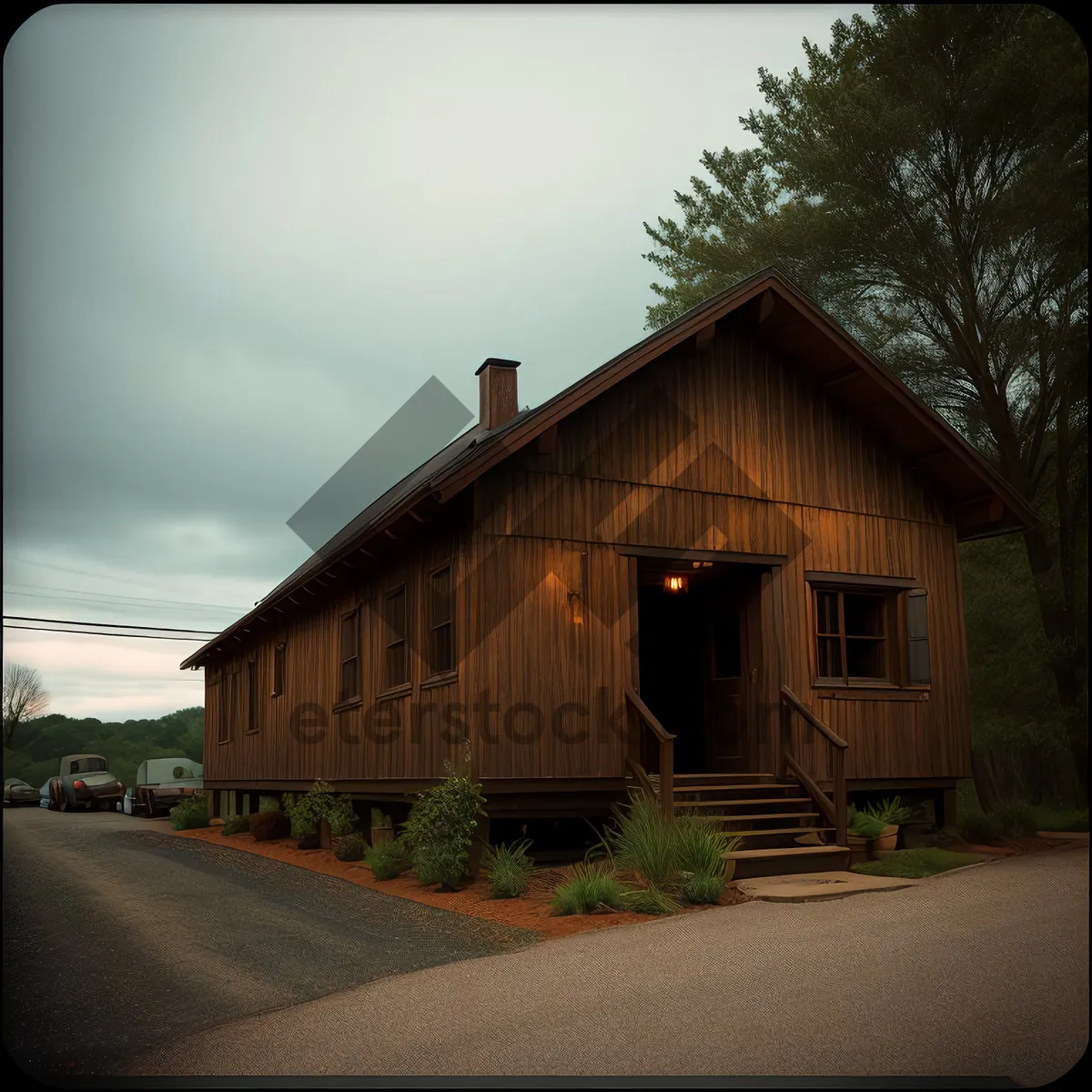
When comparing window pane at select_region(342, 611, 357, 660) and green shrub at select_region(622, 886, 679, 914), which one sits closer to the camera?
green shrub at select_region(622, 886, 679, 914)

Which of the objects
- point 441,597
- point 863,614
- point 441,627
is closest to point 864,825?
point 863,614

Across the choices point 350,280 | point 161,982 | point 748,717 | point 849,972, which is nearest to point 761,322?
point 748,717

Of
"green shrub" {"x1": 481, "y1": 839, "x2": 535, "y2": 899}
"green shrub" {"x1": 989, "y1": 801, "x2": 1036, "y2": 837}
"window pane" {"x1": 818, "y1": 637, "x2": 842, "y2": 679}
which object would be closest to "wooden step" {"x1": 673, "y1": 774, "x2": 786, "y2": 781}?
"window pane" {"x1": 818, "y1": 637, "x2": 842, "y2": 679}

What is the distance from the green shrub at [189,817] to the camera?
945 inches

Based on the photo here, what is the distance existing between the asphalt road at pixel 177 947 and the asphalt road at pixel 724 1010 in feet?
1.50

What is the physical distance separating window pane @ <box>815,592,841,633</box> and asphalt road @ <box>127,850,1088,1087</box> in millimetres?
6111

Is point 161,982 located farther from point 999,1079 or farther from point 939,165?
point 939,165

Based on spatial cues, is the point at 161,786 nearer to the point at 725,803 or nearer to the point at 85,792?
the point at 85,792

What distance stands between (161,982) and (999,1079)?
5.33 metres

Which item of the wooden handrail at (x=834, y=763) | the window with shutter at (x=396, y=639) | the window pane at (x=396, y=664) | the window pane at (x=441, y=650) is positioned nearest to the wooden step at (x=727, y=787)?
the wooden handrail at (x=834, y=763)

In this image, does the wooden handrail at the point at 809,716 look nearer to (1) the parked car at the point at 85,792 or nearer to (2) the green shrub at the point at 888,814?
(2) the green shrub at the point at 888,814

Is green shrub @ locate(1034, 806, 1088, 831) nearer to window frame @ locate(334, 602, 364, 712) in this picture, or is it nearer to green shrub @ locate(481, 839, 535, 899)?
green shrub @ locate(481, 839, 535, 899)

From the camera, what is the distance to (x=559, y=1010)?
6.42 m

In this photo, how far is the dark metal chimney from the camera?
16.3 m
